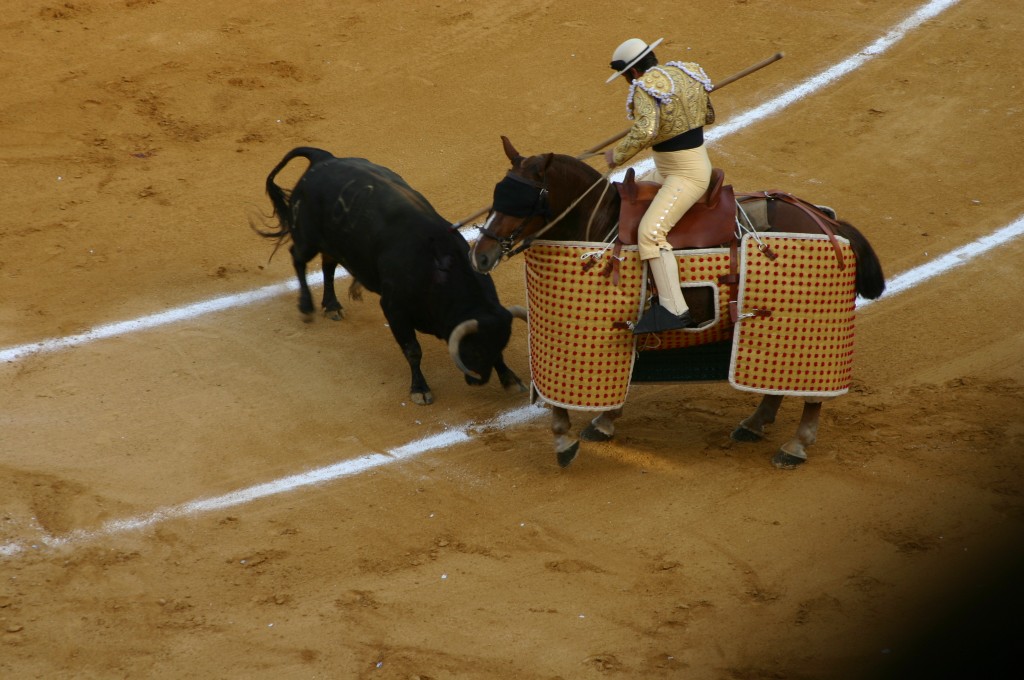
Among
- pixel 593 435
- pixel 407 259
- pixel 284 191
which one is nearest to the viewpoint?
pixel 593 435

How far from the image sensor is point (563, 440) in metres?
7.47

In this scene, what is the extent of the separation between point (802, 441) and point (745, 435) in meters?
0.44

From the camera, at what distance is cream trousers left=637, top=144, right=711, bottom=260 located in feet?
22.2

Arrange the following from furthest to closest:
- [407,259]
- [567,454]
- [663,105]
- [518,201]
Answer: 1. [407,259]
2. [567,454]
3. [518,201]
4. [663,105]

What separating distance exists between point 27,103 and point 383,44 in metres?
4.01

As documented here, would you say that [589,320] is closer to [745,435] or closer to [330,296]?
[745,435]

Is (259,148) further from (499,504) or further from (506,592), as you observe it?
(506,592)

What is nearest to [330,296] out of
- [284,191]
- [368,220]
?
[284,191]

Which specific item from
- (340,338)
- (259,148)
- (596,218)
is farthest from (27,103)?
(596,218)

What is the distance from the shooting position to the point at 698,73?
673 cm

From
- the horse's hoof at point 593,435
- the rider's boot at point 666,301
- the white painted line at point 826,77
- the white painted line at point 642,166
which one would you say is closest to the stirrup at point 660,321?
the rider's boot at point 666,301

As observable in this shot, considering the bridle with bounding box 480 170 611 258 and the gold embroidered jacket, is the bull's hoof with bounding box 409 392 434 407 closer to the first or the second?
the bridle with bounding box 480 170 611 258

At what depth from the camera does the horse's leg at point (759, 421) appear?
773cm

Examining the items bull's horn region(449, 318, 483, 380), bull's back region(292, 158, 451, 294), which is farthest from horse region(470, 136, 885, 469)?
bull's back region(292, 158, 451, 294)
